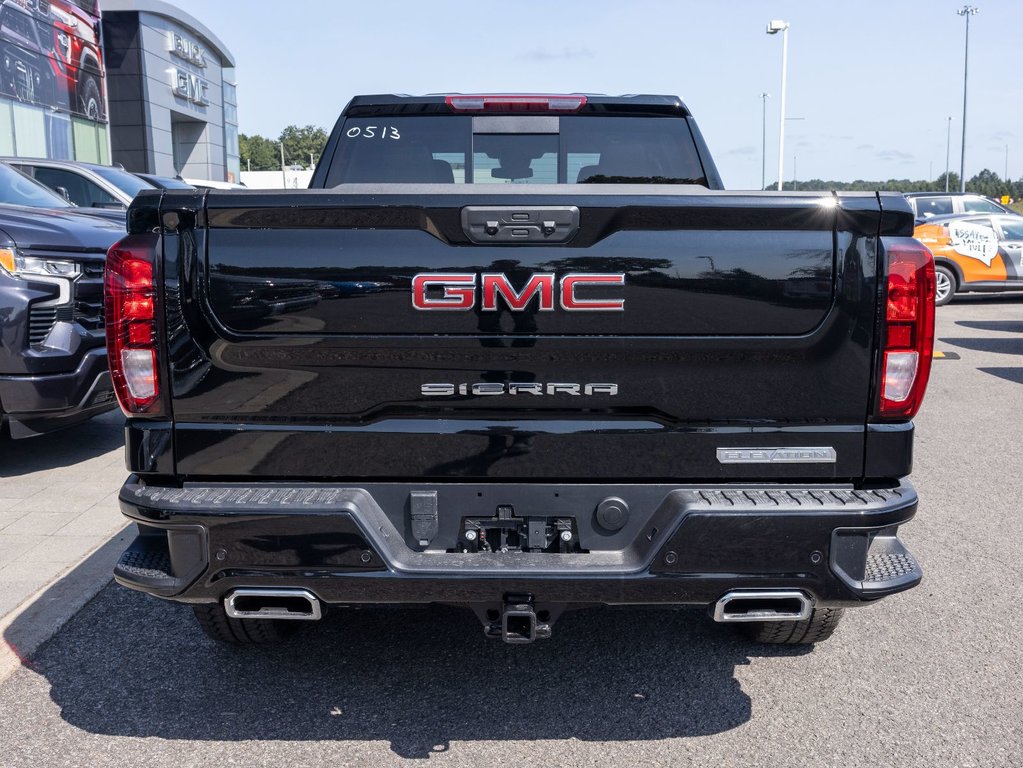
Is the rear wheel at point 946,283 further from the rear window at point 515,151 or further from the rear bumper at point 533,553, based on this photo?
the rear bumper at point 533,553

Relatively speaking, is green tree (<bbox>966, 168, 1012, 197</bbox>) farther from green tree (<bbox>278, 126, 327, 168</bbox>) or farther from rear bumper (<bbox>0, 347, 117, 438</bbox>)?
rear bumper (<bbox>0, 347, 117, 438</bbox>)

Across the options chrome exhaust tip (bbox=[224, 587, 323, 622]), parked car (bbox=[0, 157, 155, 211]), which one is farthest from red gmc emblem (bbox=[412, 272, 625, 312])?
parked car (bbox=[0, 157, 155, 211])

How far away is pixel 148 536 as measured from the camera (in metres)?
2.87

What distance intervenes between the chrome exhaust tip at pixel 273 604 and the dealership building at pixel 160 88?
36.8 m

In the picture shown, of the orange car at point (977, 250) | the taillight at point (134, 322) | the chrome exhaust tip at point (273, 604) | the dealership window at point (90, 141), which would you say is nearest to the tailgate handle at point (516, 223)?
the taillight at point (134, 322)

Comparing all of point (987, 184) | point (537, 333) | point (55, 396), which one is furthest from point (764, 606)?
point (987, 184)

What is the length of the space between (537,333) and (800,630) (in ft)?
5.49

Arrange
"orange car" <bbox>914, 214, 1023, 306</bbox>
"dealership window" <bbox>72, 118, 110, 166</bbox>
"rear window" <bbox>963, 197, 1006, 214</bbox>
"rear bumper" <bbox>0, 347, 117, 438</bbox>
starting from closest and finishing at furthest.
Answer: "rear bumper" <bbox>0, 347, 117, 438</bbox>
"orange car" <bbox>914, 214, 1023, 306</bbox>
"rear window" <bbox>963, 197, 1006, 214</bbox>
"dealership window" <bbox>72, 118, 110, 166</bbox>

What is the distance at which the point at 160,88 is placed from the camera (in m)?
39.8

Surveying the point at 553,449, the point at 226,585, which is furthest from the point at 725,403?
the point at 226,585

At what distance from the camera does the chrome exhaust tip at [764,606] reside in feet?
8.89

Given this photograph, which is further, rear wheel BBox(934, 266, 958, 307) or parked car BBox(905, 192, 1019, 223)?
parked car BBox(905, 192, 1019, 223)

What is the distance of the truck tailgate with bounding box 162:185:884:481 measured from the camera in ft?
8.58

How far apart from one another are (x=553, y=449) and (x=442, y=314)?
50 centimetres
